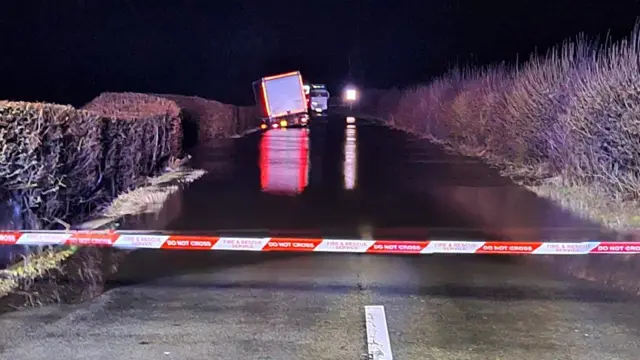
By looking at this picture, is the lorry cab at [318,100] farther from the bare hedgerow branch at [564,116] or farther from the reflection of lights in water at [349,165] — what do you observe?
the bare hedgerow branch at [564,116]

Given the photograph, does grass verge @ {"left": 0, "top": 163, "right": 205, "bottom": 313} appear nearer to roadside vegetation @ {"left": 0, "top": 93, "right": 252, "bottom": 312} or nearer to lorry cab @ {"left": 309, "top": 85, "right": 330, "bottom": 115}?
roadside vegetation @ {"left": 0, "top": 93, "right": 252, "bottom": 312}

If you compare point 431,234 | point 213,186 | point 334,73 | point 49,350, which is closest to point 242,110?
point 213,186

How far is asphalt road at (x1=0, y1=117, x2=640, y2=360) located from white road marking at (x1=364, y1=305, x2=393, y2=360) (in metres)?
0.05

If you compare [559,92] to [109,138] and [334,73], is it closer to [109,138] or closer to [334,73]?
[109,138]

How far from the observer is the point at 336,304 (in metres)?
6.11

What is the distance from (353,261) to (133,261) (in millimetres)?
2294

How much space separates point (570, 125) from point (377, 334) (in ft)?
28.6

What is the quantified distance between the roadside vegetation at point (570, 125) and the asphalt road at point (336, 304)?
1.12 metres

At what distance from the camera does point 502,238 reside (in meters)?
9.09

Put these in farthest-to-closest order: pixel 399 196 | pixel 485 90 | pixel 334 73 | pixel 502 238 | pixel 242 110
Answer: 1. pixel 334 73
2. pixel 242 110
3. pixel 485 90
4. pixel 399 196
5. pixel 502 238

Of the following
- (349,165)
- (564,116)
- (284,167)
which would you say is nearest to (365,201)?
(564,116)

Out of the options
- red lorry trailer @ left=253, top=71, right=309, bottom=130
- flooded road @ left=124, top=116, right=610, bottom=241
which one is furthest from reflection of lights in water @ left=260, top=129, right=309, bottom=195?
red lorry trailer @ left=253, top=71, right=309, bottom=130

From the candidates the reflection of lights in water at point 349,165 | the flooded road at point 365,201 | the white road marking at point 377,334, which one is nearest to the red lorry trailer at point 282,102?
the reflection of lights in water at point 349,165

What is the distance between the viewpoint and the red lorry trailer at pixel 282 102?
43.9 meters
